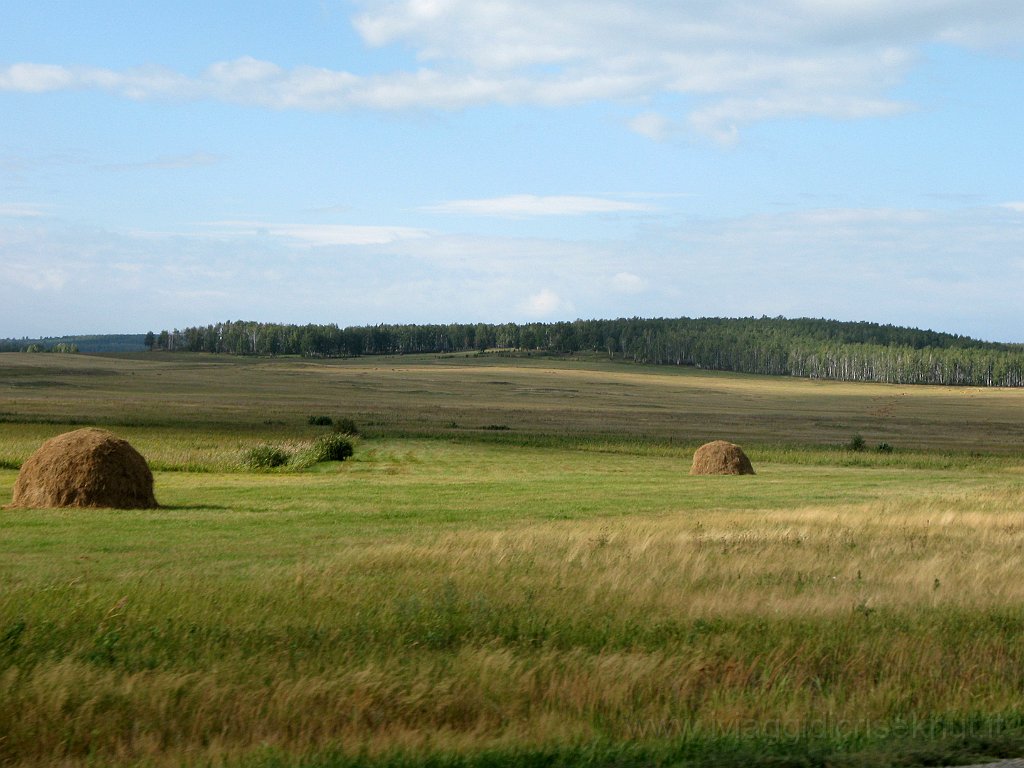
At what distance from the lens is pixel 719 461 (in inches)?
1721

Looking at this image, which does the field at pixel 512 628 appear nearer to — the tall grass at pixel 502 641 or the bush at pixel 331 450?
the tall grass at pixel 502 641

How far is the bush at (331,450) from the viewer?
48.6 meters

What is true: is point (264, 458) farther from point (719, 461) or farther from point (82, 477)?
point (82, 477)

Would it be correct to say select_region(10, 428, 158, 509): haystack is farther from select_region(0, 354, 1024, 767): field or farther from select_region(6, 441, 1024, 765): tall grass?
select_region(6, 441, 1024, 765): tall grass

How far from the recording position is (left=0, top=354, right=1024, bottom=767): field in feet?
28.9

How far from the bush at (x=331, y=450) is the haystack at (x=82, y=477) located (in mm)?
21045

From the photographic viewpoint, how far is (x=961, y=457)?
58.5 m

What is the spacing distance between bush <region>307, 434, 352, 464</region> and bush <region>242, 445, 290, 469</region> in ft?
5.33

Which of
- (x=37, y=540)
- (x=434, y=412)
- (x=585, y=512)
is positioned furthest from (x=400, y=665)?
(x=434, y=412)

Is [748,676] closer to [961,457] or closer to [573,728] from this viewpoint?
[573,728]

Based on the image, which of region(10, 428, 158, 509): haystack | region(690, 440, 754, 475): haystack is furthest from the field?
region(690, 440, 754, 475): haystack

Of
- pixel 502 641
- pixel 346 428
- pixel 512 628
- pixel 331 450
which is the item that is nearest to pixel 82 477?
pixel 512 628

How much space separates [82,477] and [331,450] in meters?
23.2

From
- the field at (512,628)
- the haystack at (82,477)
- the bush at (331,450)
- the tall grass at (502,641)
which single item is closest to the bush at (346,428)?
the bush at (331,450)
